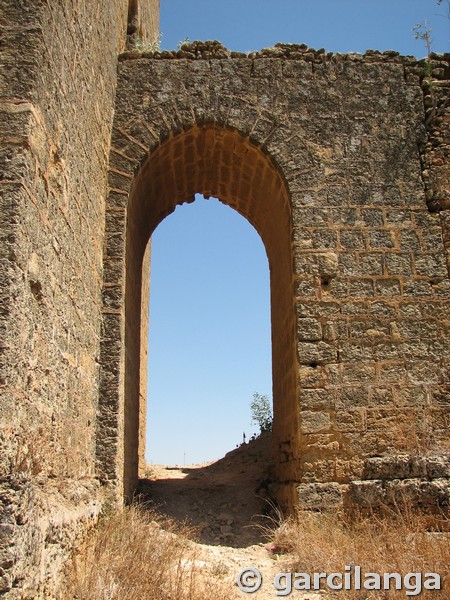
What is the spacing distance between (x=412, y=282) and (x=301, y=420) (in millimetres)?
1917

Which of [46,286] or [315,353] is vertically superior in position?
[46,286]

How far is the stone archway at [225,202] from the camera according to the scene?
255 inches

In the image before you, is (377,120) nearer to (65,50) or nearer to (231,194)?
(231,194)

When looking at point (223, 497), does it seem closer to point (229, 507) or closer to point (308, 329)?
point (229, 507)

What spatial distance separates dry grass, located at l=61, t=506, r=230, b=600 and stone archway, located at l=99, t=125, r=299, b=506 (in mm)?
1030

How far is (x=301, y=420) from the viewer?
5.95 metres

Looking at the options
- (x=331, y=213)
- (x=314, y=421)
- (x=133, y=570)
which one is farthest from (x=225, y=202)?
(x=133, y=570)

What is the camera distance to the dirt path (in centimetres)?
514

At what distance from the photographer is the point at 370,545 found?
14.9 ft

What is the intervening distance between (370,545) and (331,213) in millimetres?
3489

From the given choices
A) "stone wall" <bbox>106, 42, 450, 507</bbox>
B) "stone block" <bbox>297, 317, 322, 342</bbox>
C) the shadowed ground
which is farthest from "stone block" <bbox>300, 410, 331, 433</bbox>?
the shadowed ground

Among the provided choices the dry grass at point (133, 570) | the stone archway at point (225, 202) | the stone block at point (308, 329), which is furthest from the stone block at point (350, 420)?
the dry grass at point (133, 570)

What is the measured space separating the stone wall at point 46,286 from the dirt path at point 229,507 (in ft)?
4.32

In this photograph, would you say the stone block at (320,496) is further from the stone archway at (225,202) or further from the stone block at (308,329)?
the stone block at (308,329)
